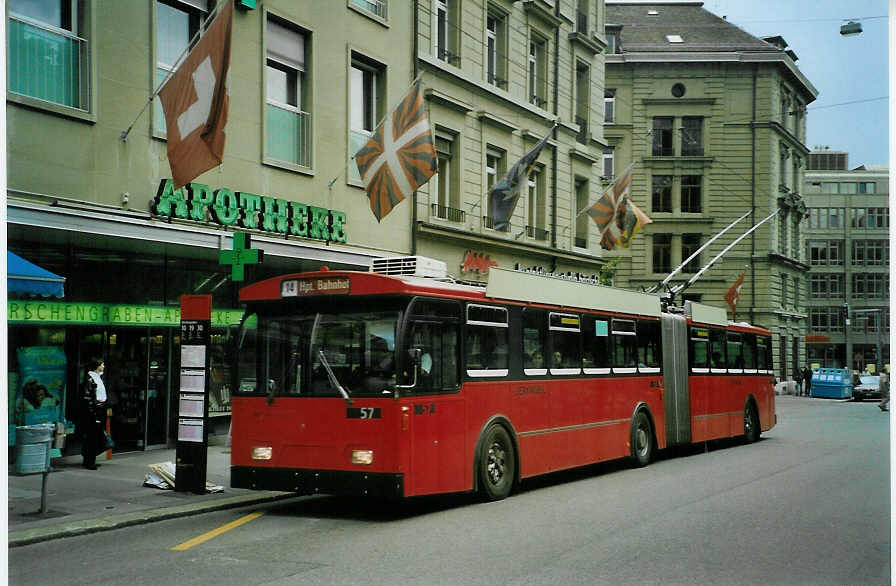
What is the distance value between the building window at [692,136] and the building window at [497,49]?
3020 centimetres

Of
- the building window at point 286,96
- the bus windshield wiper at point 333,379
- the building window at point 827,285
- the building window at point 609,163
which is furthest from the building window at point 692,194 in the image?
the bus windshield wiper at point 333,379

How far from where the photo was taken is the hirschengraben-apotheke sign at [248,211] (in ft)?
54.2

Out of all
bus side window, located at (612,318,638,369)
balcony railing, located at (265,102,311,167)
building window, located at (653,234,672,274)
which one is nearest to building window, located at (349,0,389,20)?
balcony railing, located at (265,102,311,167)

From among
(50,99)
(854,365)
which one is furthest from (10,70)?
(854,365)

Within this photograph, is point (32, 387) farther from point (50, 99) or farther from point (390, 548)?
point (390, 548)

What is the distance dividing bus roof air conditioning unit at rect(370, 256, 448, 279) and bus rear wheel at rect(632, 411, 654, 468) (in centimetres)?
587

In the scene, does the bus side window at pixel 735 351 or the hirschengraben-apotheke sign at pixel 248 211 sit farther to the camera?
the bus side window at pixel 735 351

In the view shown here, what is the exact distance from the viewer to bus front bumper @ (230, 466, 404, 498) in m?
10.7

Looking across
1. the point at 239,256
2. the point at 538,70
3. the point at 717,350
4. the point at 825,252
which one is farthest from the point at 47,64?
the point at 825,252

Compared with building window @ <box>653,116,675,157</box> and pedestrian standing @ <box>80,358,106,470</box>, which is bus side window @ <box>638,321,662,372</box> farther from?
building window @ <box>653,116,675,157</box>

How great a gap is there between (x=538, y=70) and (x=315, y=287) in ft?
68.8

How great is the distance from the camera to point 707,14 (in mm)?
55625

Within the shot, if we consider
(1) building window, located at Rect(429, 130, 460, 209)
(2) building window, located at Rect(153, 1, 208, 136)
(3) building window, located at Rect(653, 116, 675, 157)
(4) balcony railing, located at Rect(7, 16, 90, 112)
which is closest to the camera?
(4) balcony railing, located at Rect(7, 16, 90, 112)

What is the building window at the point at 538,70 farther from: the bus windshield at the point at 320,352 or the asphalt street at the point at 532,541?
the bus windshield at the point at 320,352
